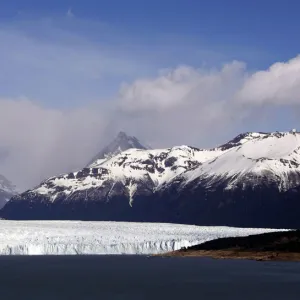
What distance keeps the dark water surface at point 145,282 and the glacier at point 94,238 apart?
67.1 feet

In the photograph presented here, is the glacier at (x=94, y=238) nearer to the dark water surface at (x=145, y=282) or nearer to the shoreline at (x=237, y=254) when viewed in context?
the shoreline at (x=237, y=254)

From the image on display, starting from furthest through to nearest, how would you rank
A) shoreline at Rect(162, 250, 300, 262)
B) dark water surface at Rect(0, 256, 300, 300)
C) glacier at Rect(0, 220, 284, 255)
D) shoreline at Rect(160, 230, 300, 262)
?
shoreline at Rect(160, 230, 300, 262) → shoreline at Rect(162, 250, 300, 262) → glacier at Rect(0, 220, 284, 255) → dark water surface at Rect(0, 256, 300, 300)

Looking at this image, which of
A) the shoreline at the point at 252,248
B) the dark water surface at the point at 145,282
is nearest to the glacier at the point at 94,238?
the shoreline at the point at 252,248

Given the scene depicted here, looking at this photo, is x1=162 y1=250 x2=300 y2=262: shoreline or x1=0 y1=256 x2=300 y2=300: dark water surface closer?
x1=0 y1=256 x2=300 y2=300: dark water surface

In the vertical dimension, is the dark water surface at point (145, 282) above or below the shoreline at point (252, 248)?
below

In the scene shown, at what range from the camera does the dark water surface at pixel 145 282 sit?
57469mm

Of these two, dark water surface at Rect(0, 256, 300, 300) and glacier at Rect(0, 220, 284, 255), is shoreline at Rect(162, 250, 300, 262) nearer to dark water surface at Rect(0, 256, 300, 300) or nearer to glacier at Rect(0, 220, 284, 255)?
glacier at Rect(0, 220, 284, 255)

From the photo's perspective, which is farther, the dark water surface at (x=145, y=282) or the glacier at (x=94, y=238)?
the glacier at (x=94, y=238)

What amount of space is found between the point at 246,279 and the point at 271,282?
4582mm

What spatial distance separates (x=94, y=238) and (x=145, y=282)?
2046 inches

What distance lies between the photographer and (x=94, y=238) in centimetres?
12088

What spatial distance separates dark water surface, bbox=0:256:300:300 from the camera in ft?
189

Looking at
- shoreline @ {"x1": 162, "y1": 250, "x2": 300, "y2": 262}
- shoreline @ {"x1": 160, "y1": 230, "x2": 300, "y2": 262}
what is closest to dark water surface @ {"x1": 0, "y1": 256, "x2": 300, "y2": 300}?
shoreline @ {"x1": 162, "y1": 250, "x2": 300, "y2": 262}

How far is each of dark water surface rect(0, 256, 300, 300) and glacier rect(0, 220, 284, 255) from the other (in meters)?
20.4
